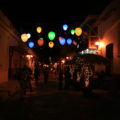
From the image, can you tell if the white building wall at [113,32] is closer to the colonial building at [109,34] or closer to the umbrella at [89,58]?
the colonial building at [109,34]

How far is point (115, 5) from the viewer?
2412 centimetres

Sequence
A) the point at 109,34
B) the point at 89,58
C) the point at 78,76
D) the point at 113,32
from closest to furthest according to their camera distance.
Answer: the point at 89,58 → the point at 78,76 → the point at 113,32 → the point at 109,34

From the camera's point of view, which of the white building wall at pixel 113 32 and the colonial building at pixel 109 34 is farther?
the colonial building at pixel 109 34

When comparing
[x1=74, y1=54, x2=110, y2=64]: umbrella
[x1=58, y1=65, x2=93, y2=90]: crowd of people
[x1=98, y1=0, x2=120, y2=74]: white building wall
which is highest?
[x1=98, y1=0, x2=120, y2=74]: white building wall

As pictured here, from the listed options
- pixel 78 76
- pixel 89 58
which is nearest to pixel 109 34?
pixel 78 76

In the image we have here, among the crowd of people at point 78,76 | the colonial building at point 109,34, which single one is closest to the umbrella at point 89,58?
the crowd of people at point 78,76

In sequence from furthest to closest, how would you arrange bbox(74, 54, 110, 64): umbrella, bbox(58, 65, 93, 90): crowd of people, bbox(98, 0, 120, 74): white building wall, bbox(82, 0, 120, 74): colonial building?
bbox(82, 0, 120, 74): colonial building
bbox(98, 0, 120, 74): white building wall
bbox(58, 65, 93, 90): crowd of people
bbox(74, 54, 110, 64): umbrella

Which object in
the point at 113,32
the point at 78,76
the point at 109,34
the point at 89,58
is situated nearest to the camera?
the point at 89,58

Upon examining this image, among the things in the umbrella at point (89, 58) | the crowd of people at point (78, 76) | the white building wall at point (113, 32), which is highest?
the white building wall at point (113, 32)

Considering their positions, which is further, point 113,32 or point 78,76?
point 113,32

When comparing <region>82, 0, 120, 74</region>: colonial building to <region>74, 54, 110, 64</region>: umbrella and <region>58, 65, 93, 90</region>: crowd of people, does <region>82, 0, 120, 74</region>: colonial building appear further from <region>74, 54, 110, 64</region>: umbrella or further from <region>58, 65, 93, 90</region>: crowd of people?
<region>58, 65, 93, 90</region>: crowd of people

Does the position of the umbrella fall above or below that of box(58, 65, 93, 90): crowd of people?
above

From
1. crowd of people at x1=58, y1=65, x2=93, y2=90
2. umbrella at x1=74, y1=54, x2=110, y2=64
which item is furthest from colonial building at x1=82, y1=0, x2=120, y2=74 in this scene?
crowd of people at x1=58, y1=65, x2=93, y2=90

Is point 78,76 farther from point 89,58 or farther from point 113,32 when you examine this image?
point 113,32
